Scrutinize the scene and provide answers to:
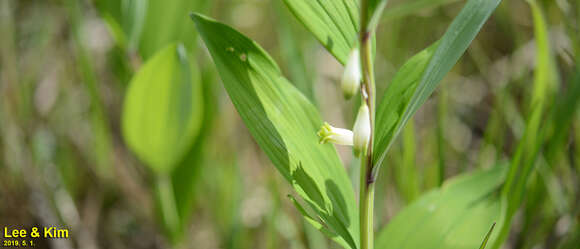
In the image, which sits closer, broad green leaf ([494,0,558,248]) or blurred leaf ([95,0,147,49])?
broad green leaf ([494,0,558,248])

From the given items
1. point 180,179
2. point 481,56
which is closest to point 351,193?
point 180,179

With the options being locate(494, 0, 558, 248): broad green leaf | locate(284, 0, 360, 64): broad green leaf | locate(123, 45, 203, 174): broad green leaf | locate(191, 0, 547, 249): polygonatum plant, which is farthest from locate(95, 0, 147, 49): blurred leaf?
locate(494, 0, 558, 248): broad green leaf

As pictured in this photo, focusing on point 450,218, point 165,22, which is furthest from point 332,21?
point 165,22

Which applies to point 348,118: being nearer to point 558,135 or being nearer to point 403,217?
point 558,135

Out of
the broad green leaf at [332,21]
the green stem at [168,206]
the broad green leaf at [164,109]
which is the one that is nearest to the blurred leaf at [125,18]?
the broad green leaf at [164,109]

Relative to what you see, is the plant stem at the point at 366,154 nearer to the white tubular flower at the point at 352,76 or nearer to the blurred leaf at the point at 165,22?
the white tubular flower at the point at 352,76

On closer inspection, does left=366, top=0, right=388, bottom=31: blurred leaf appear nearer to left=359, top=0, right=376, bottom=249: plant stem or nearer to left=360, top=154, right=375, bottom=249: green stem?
left=359, top=0, right=376, bottom=249: plant stem
